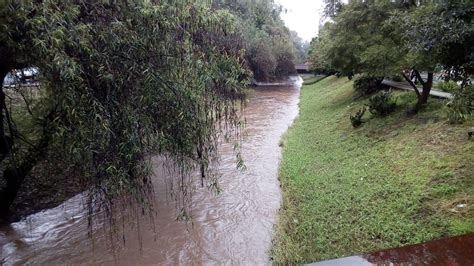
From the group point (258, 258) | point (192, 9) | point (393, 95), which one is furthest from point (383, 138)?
point (192, 9)

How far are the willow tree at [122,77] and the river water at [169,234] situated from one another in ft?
7.95

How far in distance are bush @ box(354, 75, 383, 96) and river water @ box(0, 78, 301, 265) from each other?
9571 mm

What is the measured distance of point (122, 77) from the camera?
4039mm

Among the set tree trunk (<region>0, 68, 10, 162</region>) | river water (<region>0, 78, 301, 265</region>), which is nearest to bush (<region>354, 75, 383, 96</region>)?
river water (<region>0, 78, 301, 265</region>)

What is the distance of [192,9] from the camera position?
4.84 m

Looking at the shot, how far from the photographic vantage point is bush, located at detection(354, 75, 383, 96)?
56.0ft

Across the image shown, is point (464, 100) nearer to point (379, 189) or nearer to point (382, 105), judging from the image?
point (379, 189)

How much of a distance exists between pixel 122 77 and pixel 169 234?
420 centimetres

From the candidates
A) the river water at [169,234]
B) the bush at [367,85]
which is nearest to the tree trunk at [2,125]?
the river water at [169,234]

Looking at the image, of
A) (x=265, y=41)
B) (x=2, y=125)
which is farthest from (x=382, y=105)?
(x=265, y=41)

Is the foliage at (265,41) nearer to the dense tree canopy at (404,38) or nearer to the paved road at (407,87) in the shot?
the dense tree canopy at (404,38)

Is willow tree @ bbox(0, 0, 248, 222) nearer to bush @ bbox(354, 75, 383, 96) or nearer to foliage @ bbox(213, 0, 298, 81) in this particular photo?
bush @ bbox(354, 75, 383, 96)

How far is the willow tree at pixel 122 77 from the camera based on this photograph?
363 cm

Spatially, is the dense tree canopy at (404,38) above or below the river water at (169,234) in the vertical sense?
above
